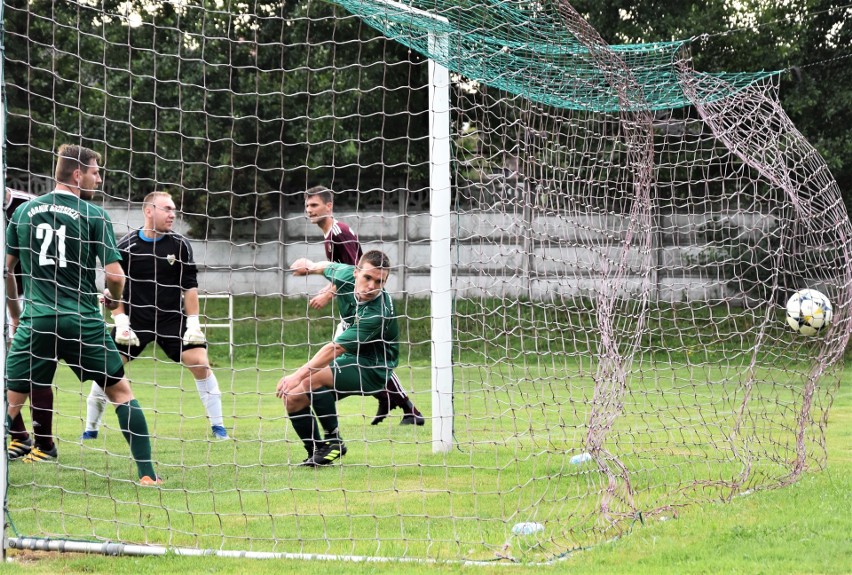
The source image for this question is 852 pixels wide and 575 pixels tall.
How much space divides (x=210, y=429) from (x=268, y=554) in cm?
447

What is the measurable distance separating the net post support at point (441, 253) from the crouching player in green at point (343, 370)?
0.34 meters

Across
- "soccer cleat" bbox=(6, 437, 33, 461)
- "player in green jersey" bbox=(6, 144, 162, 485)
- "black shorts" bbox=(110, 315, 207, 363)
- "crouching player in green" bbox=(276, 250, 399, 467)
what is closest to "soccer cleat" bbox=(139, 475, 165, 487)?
"player in green jersey" bbox=(6, 144, 162, 485)

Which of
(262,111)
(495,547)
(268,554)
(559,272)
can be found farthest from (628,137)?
(262,111)

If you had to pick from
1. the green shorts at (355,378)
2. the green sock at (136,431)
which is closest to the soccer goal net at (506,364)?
the green sock at (136,431)

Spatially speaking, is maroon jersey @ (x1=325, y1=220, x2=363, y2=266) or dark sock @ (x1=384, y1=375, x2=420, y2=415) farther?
dark sock @ (x1=384, y1=375, x2=420, y2=415)

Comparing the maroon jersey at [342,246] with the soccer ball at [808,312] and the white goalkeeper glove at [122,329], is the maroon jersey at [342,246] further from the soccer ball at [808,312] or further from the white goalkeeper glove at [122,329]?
the soccer ball at [808,312]

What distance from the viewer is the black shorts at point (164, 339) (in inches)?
304

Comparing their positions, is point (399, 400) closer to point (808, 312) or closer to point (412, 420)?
point (412, 420)

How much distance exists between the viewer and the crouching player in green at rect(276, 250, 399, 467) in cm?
672

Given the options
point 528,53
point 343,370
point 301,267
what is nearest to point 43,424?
point 343,370

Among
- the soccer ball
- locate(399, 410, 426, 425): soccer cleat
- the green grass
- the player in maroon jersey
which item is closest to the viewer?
the green grass

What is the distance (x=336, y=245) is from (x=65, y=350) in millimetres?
2769

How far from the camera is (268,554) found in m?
4.38

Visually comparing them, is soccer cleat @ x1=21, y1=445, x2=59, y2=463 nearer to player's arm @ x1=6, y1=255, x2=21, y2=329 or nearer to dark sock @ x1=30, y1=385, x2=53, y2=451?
dark sock @ x1=30, y1=385, x2=53, y2=451
